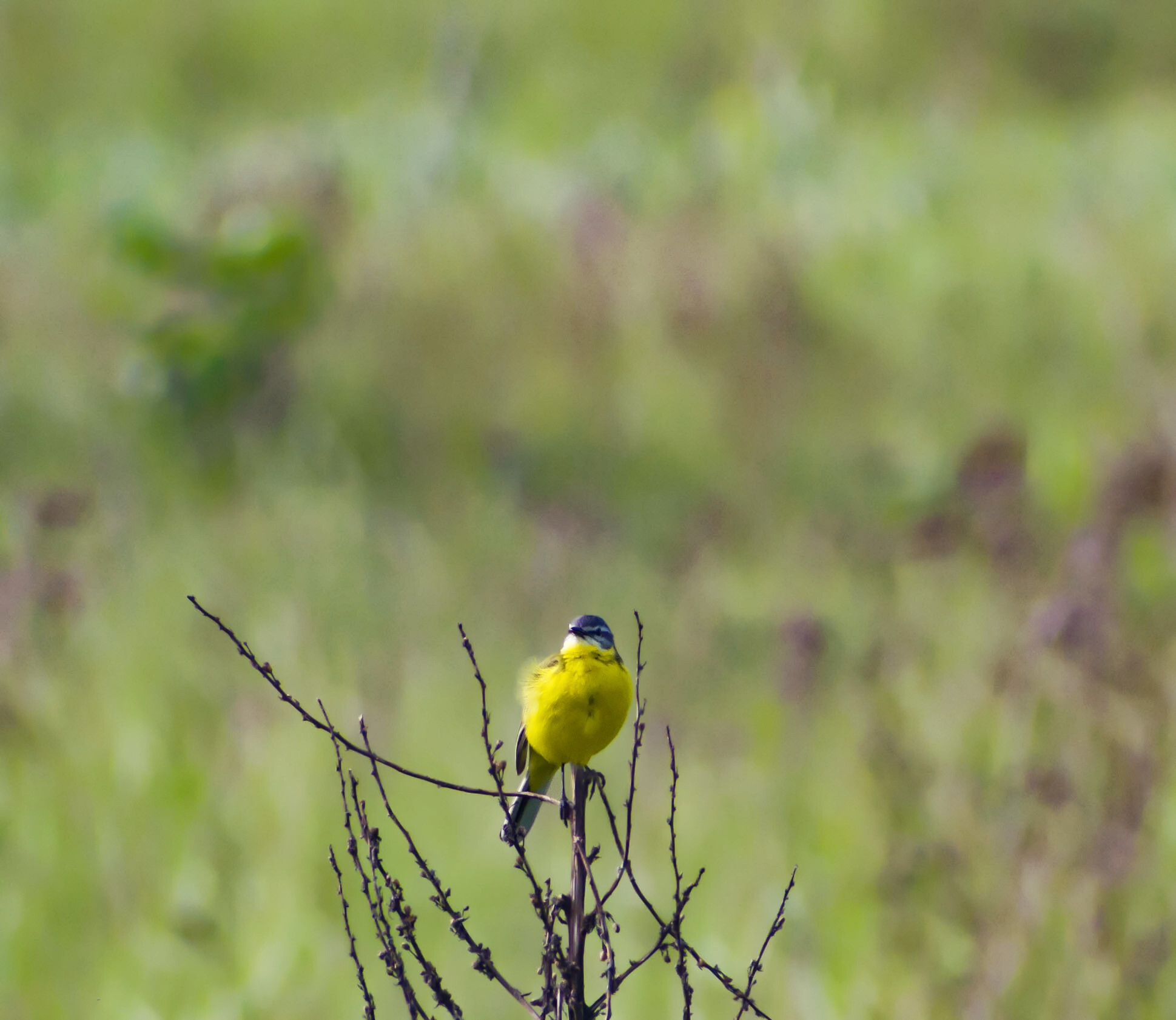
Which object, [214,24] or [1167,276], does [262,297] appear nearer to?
[1167,276]

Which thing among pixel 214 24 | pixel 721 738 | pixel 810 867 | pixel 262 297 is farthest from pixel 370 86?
pixel 810 867

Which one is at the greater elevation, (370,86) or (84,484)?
(370,86)

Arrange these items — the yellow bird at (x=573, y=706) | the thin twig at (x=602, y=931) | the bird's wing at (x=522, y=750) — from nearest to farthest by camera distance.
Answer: the thin twig at (x=602, y=931) < the yellow bird at (x=573, y=706) < the bird's wing at (x=522, y=750)

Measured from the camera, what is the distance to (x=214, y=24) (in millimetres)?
14039

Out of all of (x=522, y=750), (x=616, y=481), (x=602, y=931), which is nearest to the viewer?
(x=602, y=931)

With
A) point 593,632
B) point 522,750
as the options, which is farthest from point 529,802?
point 593,632

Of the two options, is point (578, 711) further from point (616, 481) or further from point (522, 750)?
point (616, 481)

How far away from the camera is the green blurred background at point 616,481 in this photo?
2949 millimetres

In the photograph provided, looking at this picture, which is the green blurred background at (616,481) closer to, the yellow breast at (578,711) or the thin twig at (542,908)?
the yellow breast at (578,711)

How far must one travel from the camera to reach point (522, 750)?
5.49ft

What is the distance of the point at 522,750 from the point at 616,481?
18.4ft

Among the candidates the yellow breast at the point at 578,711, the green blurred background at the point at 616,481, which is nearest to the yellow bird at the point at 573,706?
the yellow breast at the point at 578,711

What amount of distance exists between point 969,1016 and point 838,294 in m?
6.39

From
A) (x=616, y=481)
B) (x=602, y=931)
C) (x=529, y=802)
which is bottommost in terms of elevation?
(x=602, y=931)
